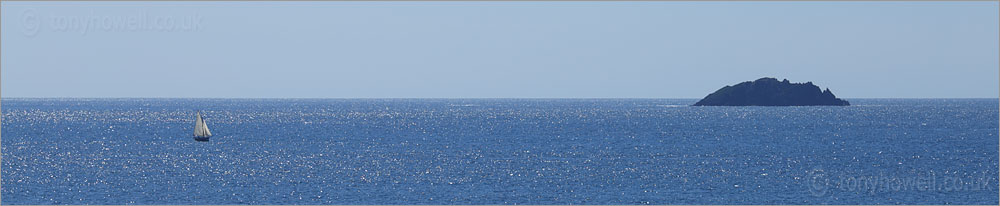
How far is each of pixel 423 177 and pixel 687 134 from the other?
7263 cm

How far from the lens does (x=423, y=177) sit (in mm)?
82312

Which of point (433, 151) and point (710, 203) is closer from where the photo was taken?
point (710, 203)

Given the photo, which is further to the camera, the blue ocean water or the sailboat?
the sailboat

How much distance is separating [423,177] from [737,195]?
2287cm

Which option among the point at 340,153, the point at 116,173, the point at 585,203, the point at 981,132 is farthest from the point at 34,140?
the point at 981,132

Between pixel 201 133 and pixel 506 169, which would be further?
pixel 201 133

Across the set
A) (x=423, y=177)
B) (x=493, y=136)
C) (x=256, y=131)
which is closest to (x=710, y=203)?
(x=423, y=177)

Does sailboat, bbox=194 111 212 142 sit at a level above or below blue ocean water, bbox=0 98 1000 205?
above

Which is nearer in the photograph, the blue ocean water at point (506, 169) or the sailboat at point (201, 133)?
the blue ocean water at point (506, 169)

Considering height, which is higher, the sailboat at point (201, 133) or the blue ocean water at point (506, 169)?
the sailboat at point (201, 133)

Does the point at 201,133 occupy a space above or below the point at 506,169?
above

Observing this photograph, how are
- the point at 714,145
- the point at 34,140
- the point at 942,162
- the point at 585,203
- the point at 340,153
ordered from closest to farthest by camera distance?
the point at 585,203 → the point at 942,162 → the point at 340,153 → the point at 714,145 → the point at 34,140

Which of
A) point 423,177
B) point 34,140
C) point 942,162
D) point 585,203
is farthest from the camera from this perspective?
point 34,140

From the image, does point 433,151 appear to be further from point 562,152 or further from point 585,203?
point 585,203
